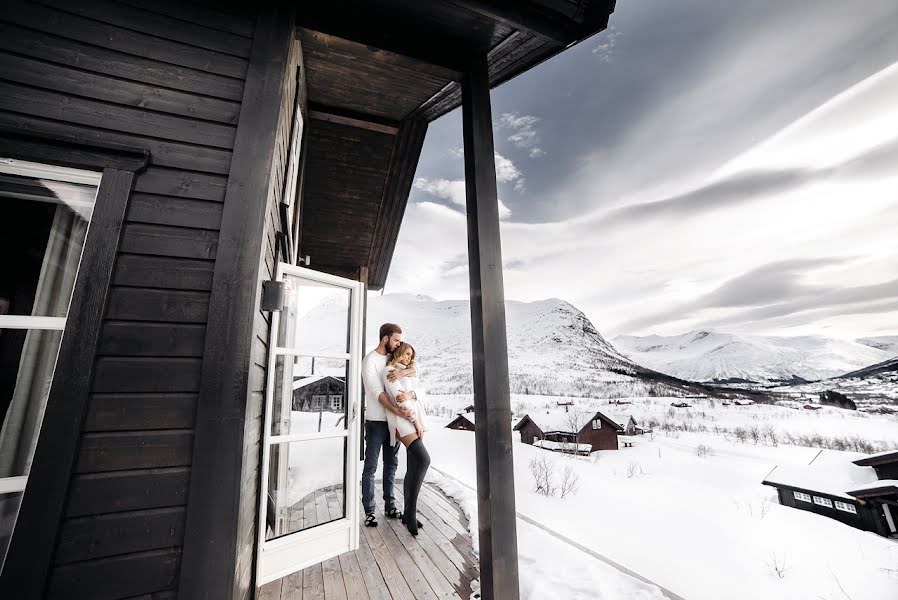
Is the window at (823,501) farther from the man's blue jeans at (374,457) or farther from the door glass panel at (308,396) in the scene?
the door glass panel at (308,396)

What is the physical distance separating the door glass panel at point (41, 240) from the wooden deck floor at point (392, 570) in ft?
5.60

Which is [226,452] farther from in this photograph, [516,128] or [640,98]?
[516,128]

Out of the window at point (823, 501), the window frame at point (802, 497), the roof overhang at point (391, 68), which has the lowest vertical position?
the window frame at point (802, 497)

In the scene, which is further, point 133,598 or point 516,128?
point 516,128

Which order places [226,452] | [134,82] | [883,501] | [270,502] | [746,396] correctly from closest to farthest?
[226,452] < [134,82] < [270,502] < [883,501] < [746,396]

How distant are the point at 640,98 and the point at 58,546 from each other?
36.7 metres

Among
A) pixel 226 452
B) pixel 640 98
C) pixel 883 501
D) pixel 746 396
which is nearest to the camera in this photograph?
pixel 226 452

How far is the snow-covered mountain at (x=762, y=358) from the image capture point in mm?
109312

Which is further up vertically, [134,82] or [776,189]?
[776,189]

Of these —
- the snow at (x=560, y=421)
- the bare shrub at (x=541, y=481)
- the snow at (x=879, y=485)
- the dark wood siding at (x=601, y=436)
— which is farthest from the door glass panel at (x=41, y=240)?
the dark wood siding at (x=601, y=436)

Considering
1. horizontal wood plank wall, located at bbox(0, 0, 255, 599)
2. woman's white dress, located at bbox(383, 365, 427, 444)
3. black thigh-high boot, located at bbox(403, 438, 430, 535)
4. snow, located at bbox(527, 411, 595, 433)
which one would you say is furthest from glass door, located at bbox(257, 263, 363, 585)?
snow, located at bbox(527, 411, 595, 433)

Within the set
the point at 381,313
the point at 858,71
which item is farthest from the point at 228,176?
the point at 381,313

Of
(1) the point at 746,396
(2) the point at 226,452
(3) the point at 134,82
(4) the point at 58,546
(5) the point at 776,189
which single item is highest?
(5) the point at 776,189

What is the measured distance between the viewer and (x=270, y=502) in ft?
6.13
